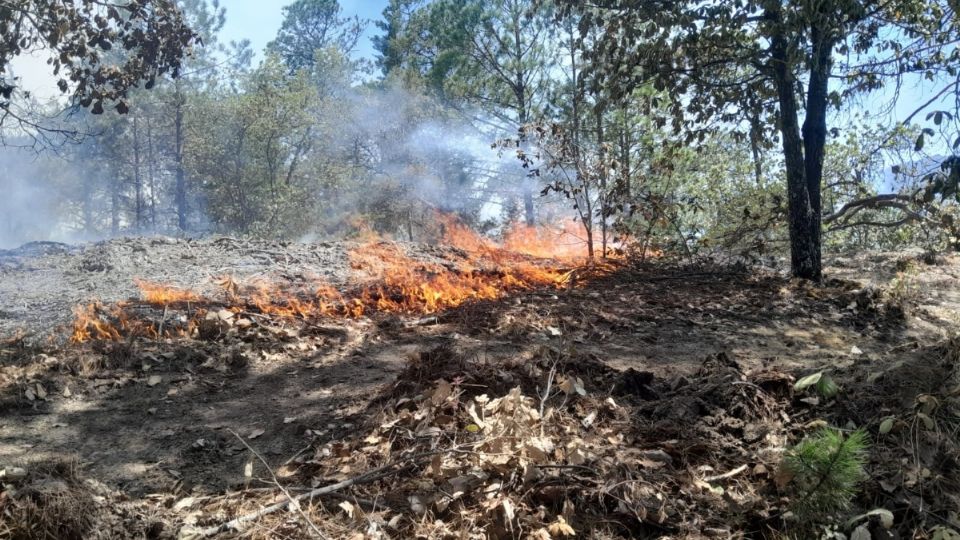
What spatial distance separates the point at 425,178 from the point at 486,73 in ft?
15.0

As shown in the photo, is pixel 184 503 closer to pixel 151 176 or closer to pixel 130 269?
pixel 130 269

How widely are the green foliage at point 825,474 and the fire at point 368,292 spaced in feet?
15.6

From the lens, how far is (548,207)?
22281 millimetres

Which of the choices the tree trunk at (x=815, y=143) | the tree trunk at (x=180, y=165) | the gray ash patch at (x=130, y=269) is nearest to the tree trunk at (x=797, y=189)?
the tree trunk at (x=815, y=143)

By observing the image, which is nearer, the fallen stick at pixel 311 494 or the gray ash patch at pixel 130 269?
the fallen stick at pixel 311 494

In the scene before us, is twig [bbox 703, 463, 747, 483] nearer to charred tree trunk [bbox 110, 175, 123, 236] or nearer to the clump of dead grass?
the clump of dead grass

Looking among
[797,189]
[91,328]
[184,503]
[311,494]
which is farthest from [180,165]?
[311,494]

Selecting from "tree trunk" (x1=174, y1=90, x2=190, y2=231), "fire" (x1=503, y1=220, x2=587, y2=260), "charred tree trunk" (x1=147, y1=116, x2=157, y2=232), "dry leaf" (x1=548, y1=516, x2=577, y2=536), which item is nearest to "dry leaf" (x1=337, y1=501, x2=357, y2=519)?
"dry leaf" (x1=548, y1=516, x2=577, y2=536)

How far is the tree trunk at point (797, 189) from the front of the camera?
25.7 ft

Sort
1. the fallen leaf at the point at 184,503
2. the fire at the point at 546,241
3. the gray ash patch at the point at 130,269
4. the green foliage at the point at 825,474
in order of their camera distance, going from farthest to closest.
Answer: the fire at the point at 546,241, the gray ash patch at the point at 130,269, the fallen leaf at the point at 184,503, the green foliage at the point at 825,474

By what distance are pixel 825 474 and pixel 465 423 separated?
171 cm

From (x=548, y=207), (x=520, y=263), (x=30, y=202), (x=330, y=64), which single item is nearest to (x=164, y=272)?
(x=520, y=263)

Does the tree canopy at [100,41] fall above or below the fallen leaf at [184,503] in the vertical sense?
above

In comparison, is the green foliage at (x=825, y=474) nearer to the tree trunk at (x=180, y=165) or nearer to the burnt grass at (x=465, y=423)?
the burnt grass at (x=465, y=423)
